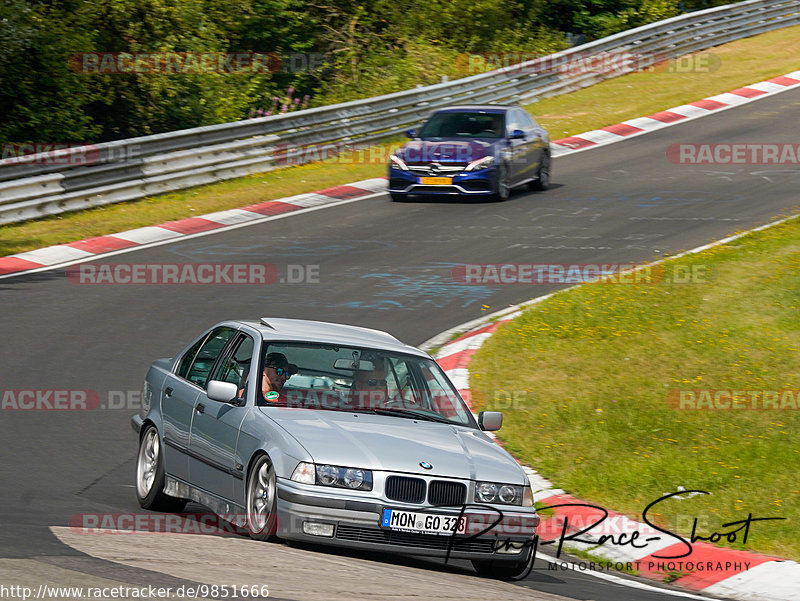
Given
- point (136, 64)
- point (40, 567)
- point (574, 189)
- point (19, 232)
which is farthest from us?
point (136, 64)

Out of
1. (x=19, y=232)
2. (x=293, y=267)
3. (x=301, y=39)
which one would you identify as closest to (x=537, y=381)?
(x=293, y=267)

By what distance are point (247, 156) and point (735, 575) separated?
17410 mm

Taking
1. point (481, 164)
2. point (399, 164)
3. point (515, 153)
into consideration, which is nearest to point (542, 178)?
point (515, 153)

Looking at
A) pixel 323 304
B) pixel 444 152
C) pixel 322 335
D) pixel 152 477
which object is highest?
pixel 322 335

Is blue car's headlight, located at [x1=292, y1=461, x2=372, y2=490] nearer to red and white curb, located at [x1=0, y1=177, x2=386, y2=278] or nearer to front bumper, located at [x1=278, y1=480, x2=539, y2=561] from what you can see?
front bumper, located at [x1=278, y1=480, x2=539, y2=561]

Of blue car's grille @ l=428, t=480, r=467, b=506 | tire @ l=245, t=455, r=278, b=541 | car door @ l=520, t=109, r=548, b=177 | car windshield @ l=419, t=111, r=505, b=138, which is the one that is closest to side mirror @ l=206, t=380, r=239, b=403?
tire @ l=245, t=455, r=278, b=541

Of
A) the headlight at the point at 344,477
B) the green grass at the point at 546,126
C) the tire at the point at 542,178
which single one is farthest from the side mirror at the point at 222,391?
the tire at the point at 542,178

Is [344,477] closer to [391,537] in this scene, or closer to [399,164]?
[391,537]

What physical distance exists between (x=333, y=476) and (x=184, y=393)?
196 cm

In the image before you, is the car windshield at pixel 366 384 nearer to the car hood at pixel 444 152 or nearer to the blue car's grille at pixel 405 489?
the blue car's grille at pixel 405 489

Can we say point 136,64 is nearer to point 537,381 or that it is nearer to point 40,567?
point 537,381

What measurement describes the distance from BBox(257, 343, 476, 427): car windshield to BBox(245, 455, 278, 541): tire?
0.60 meters

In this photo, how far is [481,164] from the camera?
70.6 feet

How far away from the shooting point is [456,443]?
7.86m
